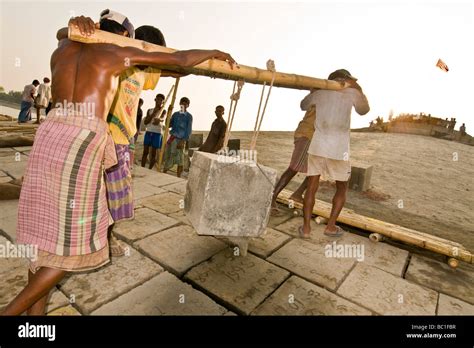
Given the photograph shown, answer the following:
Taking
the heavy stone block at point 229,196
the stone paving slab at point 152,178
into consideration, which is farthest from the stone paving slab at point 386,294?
the stone paving slab at point 152,178

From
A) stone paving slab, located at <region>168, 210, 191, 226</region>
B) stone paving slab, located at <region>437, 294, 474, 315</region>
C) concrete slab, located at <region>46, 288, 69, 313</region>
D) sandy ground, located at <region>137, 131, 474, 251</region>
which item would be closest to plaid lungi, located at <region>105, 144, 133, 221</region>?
concrete slab, located at <region>46, 288, 69, 313</region>

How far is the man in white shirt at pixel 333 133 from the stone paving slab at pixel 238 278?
1045 millimetres

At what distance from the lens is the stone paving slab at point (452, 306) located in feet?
7.71

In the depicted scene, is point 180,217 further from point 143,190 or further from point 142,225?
point 143,190

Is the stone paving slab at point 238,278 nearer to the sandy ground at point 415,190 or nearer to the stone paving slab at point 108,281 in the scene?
the stone paving slab at point 108,281

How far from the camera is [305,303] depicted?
2.26 meters

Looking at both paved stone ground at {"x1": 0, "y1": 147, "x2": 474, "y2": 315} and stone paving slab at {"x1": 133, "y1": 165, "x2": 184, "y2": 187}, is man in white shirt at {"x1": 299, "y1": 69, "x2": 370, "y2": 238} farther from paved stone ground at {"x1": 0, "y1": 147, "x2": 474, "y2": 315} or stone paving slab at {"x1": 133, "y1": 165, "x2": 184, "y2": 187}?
stone paving slab at {"x1": 133, "y1": 165, "x2": 184, "y2": 187}

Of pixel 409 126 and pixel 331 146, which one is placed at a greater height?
pixel 409 126

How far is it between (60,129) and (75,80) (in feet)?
1.00

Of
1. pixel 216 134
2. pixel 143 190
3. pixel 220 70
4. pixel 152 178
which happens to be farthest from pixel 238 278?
pixel 216 134

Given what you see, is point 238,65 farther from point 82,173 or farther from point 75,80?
point 82,173

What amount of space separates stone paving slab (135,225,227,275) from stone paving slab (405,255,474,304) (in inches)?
83.3
